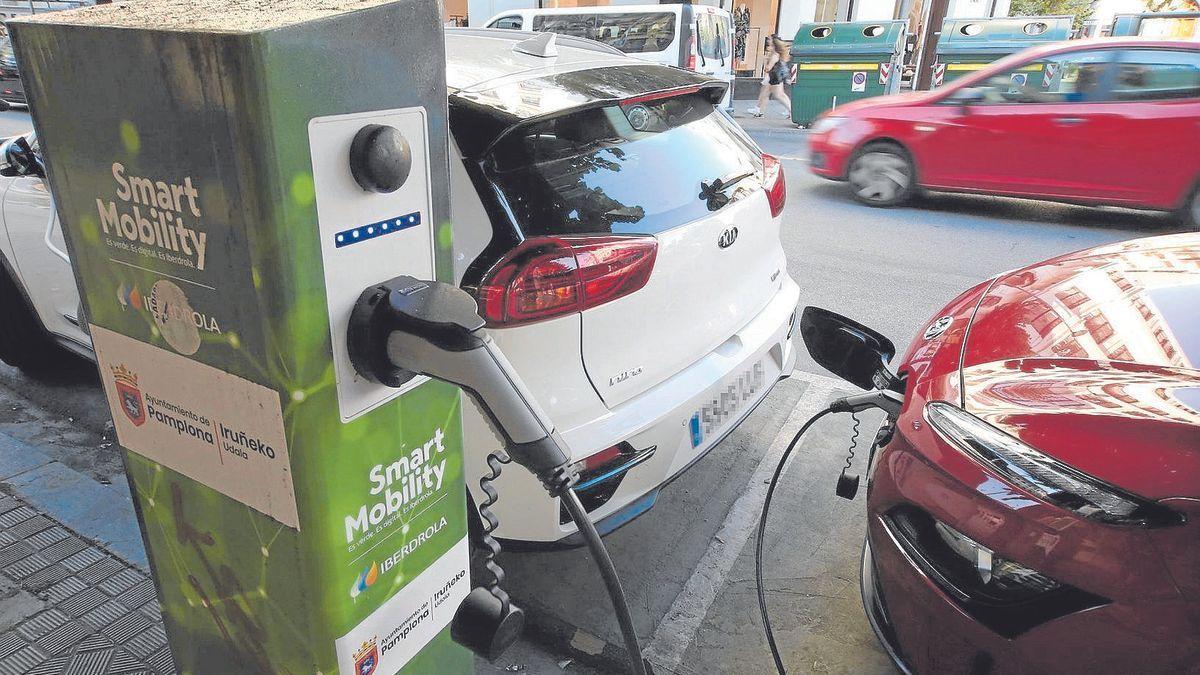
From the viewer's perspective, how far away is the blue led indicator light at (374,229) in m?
1.13

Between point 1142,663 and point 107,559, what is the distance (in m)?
2.92

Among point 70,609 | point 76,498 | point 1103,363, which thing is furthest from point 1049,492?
point 76,498

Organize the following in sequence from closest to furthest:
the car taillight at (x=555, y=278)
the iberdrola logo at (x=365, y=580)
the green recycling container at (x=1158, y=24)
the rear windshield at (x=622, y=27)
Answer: the iberdrola logo at (x=365, y=580)
the car taillight at (x=555, y=278)
the green recycling container at (x=1158, y=24)
the rear windshield at (x=622, y=27)

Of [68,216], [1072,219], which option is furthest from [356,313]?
[1072,219]

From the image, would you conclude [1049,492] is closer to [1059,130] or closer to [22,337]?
[22,337]

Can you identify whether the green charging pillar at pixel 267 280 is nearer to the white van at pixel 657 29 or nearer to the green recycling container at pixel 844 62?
the white van at pixel 657 29

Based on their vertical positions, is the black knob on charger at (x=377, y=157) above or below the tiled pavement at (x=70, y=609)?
above

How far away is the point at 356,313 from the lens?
1.17 meters

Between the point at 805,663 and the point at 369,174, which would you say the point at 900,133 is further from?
the point at 369,174

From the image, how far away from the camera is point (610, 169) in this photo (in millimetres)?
2383

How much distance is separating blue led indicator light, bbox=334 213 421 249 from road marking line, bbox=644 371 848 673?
65.2 inches

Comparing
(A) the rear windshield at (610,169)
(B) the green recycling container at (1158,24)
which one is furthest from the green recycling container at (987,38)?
(A) the rear windshield at (610,169)

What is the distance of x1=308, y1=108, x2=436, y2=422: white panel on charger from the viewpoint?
1.09 m

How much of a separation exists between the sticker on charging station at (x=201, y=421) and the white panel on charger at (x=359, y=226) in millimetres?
128
